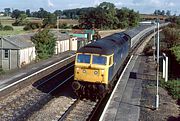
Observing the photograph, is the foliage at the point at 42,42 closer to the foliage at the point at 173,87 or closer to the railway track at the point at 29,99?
the railway track at the point at 29,99

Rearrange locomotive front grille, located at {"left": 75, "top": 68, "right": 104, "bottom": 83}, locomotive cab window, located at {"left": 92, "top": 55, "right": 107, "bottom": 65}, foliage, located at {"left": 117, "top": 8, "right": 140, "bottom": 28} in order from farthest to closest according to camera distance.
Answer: foliage, located at {"left": 117, "top": 8, "right": 140, "bottom": 28}
locomotive cab window, located at {"left": 92, "top": 55, "right": 107, "bottom": 65}
locomotive front grille, located at {"left": 75, "top": 68, "right": 104, "bottom": 83}

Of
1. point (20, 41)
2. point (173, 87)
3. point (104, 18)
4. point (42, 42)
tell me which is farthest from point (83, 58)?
point (104, 18)

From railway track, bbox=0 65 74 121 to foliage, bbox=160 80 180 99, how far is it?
760 centimetres

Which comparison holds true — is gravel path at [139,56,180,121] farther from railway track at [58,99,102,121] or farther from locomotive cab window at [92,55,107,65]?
locomotive cab window at [92,55,107,65]

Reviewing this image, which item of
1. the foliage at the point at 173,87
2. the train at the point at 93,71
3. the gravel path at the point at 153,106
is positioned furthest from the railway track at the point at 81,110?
the foliage at the point at 173,87

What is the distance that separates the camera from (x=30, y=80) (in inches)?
1021

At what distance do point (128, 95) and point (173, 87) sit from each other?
4.45 metres

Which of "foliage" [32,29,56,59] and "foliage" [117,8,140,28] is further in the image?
"foliage" [117,8,140,28]

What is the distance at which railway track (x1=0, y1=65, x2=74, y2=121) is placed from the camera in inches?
682

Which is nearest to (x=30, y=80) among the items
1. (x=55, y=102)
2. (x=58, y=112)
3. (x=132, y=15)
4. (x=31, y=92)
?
(x=31, y=92)

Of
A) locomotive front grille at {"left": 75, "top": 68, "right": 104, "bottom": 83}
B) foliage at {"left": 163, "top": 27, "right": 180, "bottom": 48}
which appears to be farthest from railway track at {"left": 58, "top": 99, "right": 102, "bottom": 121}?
foliage at {"left": 163, "top": 27, "right": 180, "bottom": 48}

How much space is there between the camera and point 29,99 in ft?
67.5

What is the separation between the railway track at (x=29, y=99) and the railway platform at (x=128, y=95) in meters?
4.12

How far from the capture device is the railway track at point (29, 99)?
682 inches
